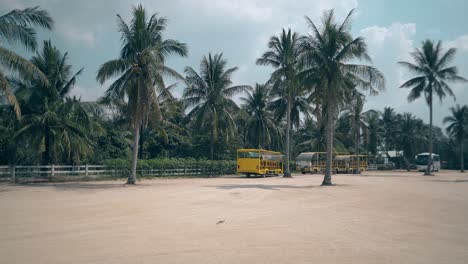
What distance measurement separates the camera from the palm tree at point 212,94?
131ft

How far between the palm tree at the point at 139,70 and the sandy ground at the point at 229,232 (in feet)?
35.6

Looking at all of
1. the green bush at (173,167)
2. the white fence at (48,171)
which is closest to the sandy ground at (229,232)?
the white fence at (48,171)

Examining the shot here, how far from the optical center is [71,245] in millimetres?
7367

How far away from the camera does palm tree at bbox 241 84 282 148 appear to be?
4747 centimetres

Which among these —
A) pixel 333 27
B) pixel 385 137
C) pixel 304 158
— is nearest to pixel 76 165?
pixel 333 27

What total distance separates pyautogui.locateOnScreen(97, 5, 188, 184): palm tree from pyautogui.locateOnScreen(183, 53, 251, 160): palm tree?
1443cm

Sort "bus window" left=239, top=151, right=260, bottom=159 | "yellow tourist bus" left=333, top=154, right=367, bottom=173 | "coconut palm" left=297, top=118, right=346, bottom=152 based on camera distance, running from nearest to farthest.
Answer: "bus window" left=239, top=151, right=260, bottom=159 < "yellow tourist bus" left=333, top=154, right=367, bottom=173 < "coconut palm" left=297, top=118, right=346, bottom=152

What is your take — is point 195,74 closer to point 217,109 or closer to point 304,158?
point 217,109

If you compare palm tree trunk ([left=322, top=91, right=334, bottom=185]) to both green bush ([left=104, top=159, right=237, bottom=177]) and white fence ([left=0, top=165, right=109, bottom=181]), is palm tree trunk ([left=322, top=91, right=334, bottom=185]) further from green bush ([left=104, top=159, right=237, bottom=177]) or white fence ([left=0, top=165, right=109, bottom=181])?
white fence ([left=0, top=165, right=109, bottom=181])

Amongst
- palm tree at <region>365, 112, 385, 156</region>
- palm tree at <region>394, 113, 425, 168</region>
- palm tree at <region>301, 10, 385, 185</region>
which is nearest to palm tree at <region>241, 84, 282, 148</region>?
palm tree at <region>301, 10, 385, 185</region>

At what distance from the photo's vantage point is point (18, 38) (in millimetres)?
17734

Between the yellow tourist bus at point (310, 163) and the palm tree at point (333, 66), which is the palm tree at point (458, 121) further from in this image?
the palm tree at point (333, 66)

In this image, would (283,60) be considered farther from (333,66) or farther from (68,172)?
(68,172)

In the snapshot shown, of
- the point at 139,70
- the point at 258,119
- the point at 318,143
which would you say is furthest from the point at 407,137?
the point at 139,70
